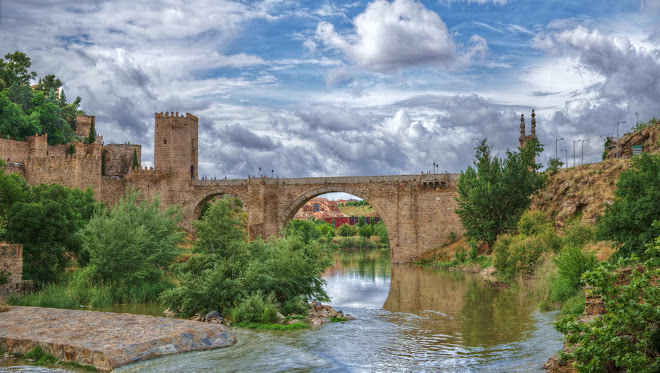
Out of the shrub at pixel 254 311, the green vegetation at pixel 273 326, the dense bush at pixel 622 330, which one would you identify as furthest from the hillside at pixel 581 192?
the dense bush at pixel 622 330

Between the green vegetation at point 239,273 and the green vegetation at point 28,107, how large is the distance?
33810 mm

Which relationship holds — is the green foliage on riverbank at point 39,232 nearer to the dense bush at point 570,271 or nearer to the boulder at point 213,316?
the boulder at point 213,316

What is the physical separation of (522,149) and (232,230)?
22.6m

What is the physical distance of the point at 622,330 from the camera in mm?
8320

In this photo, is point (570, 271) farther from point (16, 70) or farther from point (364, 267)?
point (16, 70)

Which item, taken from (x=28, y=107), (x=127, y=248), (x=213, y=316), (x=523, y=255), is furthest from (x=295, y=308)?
(x=28, y=107)

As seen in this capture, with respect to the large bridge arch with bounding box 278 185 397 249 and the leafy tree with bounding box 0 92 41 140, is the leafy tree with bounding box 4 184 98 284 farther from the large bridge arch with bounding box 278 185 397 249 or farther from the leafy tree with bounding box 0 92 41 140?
the leafy tree with bounding box 0 92 41 140

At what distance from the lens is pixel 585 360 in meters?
8.65

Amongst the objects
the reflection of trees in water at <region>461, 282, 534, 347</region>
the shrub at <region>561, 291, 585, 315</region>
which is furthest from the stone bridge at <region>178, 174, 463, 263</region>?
the shrub at <region>561, 291, 585, 315</region>

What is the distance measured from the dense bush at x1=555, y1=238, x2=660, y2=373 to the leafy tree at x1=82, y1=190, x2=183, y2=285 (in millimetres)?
15845

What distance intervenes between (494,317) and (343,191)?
23.6 meters

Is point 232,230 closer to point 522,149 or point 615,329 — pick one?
point 615,329

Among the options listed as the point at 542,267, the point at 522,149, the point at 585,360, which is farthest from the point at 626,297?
the point at 522,149

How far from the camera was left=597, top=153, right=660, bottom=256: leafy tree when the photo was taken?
52.3 ft
